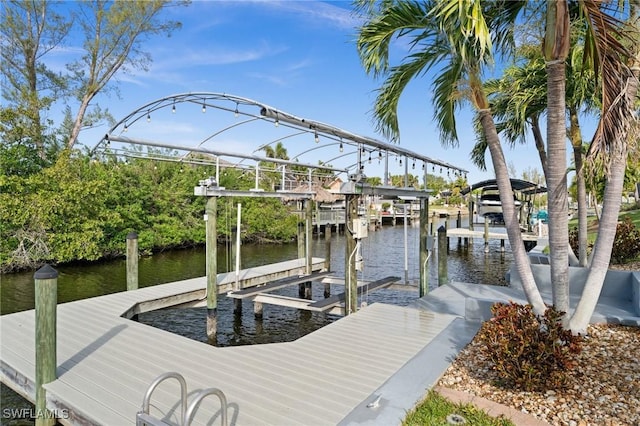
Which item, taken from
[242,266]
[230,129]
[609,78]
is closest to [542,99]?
[609,78]

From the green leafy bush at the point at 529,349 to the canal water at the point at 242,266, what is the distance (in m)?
5.01

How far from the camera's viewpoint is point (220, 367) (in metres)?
4.74

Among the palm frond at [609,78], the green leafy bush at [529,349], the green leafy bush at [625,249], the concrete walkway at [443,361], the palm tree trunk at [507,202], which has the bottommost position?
the concrete walkway at [443,361]

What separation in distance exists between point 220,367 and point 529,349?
10.9ft

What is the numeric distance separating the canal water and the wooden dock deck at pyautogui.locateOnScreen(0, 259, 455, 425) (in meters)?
1.01

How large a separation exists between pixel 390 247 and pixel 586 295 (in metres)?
18.9

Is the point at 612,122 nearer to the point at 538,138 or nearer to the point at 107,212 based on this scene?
the point at 538,138

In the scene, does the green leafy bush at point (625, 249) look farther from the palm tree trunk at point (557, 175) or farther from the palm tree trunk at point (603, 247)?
the palm tree trunk at point (557, 175)

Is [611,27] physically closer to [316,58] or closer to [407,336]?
[407,336]

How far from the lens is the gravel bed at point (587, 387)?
323 cm

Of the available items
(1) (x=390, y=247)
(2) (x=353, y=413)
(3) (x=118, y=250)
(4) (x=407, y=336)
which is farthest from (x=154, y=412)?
(1) (x=390, y=247)

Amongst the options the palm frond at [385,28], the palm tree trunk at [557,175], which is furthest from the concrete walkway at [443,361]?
the palm frond at [385,28]

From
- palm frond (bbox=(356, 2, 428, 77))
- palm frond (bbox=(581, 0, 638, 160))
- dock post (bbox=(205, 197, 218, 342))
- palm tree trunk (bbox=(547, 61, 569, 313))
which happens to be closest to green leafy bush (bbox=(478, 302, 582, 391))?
palm tree trunk (bbox=(547, 61, 569, 313))

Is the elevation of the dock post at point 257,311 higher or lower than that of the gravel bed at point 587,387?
lower
